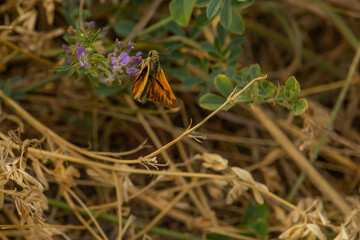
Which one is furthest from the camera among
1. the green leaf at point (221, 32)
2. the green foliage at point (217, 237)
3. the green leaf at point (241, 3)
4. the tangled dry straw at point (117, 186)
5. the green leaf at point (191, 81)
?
the green leaf at point (191, 81)

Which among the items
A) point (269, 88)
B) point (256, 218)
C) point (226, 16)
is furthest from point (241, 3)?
point (256, 218)

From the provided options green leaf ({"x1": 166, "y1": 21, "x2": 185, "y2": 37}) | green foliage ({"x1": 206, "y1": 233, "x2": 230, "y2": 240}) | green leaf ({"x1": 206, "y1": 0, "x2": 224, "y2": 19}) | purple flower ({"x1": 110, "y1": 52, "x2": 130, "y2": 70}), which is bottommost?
green foliage ({"x1": 206, "y1": 233, "x2": 230, "y2": 240})

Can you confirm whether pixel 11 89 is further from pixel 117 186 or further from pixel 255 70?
pixel 255 70

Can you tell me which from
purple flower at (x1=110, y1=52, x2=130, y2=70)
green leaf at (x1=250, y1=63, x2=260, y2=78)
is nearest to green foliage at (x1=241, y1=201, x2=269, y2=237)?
green leaf at (x1=250, y1=63, x2=260, y2=78)

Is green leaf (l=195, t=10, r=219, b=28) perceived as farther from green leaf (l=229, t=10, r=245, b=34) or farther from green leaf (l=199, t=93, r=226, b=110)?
green leaf (l=199, t=93, r=226, b=110)

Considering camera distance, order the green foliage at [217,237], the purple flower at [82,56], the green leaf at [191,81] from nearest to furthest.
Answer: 1. the purple flower at [82,56]
2. the green foliage at [217,237]
3. the green leaf at [191,81]

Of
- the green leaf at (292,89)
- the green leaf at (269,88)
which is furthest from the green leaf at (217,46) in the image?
the green leaf at (292,89)

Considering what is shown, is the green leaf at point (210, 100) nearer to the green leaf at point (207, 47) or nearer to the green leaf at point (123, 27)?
the green leaf at point (207, 47)
